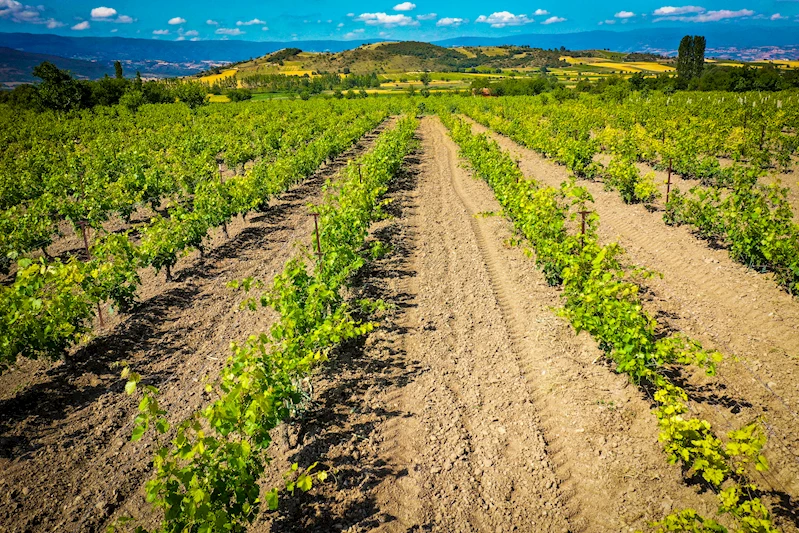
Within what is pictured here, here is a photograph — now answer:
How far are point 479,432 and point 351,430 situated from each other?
4.68 ft

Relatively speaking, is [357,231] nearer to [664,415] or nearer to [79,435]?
[79,435]

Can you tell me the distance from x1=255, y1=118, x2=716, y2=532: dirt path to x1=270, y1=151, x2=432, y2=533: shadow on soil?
0.5 inches

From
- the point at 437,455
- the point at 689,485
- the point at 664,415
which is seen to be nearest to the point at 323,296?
the point at 437,455

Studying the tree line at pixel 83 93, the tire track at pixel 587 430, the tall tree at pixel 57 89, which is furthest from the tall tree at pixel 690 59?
the tall tree at pixel 57 89

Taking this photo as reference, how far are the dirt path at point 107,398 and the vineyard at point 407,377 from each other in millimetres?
29

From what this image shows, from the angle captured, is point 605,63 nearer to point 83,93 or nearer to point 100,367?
point 83,93

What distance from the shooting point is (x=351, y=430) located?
4902 mm

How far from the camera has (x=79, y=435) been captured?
16.4 ft

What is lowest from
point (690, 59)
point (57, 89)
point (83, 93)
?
point (57, 89)

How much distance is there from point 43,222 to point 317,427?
8249 millimetres

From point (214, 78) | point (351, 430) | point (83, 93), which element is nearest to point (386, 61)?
point (214, 78)

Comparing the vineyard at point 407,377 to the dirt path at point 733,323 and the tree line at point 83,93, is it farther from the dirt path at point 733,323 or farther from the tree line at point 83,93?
the tree line at point 83,93

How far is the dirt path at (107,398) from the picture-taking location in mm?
4223

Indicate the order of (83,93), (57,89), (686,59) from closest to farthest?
(57,89), (83,93), (686,59)
